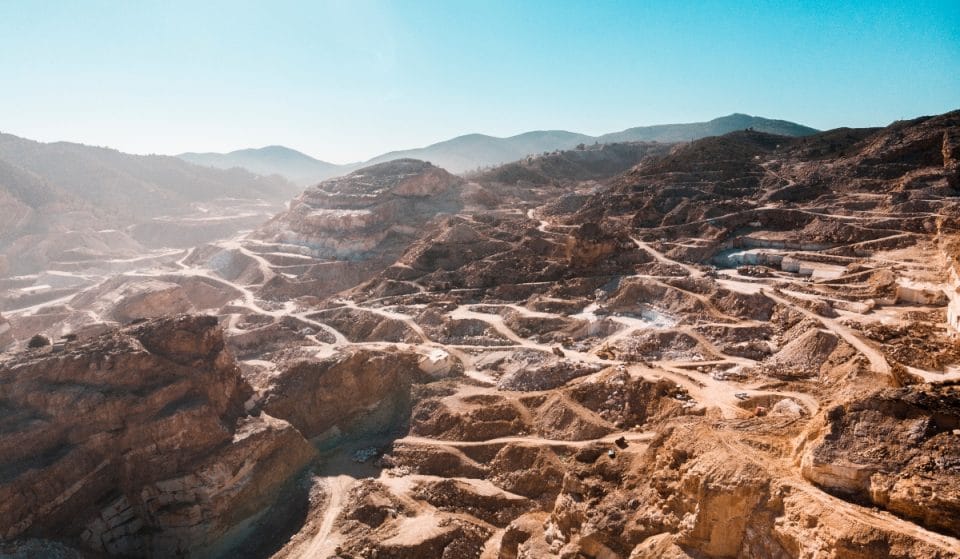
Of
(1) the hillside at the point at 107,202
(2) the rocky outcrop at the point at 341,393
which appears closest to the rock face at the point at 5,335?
(1) the hillside at the point at 107,202

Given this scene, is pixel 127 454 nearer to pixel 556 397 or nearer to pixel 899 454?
pixel 556 397

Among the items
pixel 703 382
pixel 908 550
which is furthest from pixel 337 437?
pixel 908 550

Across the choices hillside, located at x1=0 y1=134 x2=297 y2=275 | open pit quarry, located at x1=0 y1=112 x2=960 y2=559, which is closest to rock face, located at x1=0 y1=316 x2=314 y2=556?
open pit quarry, located at x1=0 y1=112 x2=960 y2=559

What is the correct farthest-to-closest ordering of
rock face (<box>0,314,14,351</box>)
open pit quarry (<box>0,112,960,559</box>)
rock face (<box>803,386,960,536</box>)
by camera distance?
rock face (<box>0,314,14,351</box>), open pit quarry (<box>0,112,960,559</box>), rock face (<box>803,386,960,536</box>)

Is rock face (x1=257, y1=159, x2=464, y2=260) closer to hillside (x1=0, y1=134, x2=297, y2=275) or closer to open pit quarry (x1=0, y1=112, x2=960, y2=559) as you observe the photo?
open pit quarry (x1=0, y1=112, x2=960, y2=559)

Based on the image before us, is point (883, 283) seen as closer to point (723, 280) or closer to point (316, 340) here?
point (723, 280)

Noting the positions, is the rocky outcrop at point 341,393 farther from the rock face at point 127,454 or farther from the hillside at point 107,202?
the hillside at point 107,202
